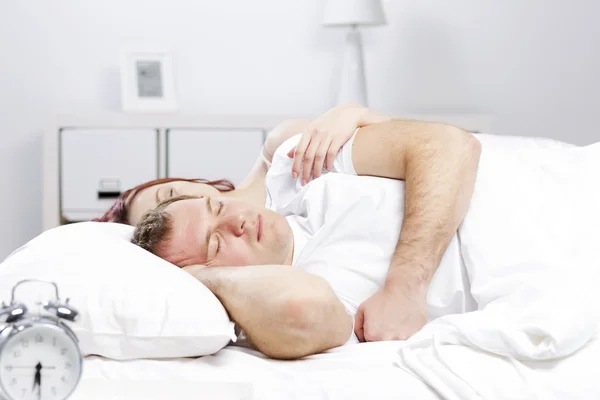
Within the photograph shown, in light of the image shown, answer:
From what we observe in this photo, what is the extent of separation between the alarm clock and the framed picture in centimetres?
258

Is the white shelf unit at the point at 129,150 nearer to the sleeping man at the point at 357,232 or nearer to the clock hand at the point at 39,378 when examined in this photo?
the sleeping man at the point at 357,232

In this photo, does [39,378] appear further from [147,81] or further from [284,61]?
[284,61]

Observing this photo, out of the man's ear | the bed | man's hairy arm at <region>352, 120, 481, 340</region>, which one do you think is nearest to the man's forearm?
man's hairy arm at <region>352, 120, 481, 340</region>

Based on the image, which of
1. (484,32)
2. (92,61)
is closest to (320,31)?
(484,32)

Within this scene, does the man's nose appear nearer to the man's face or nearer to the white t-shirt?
the man's face

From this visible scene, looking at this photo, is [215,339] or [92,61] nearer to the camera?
[215,339]

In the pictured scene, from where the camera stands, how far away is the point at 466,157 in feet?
5.68

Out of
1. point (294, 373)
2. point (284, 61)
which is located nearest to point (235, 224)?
point (294, 373)

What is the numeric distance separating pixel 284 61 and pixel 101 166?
0.93 meters

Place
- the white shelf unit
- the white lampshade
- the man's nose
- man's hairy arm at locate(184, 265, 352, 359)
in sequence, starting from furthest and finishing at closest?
the white lampshade < the white shelf unit < the man's nose < man's hairy arm at locate(184, 265, 352, 359)

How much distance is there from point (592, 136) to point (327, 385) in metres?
2.99

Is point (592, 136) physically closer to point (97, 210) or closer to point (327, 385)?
point (97, 210)

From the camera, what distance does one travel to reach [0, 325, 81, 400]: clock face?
87 centimetres

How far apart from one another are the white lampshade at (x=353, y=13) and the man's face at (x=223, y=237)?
180 cm
